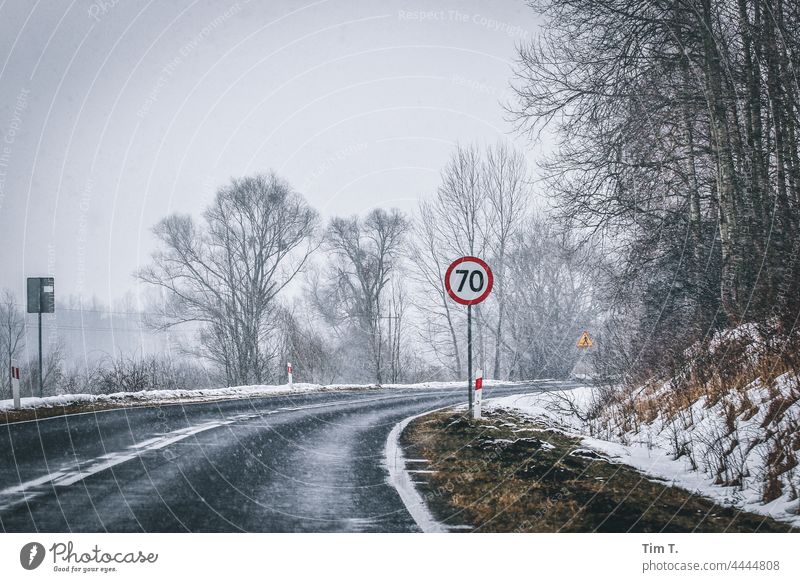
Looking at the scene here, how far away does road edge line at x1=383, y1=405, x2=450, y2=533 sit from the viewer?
144 inches

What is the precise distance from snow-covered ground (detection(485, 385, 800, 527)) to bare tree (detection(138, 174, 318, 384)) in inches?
380

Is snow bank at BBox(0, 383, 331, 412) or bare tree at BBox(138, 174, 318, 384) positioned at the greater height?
bare tree at BBox(138, 174, 318, 384)

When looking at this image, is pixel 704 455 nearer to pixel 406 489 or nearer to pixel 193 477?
pixel 406 489

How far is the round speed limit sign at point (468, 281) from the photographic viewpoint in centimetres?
654

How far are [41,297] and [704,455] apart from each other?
8.92 metres

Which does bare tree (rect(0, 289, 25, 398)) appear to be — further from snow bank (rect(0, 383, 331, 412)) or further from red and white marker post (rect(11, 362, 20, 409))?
red and white marker post (rect(11, 362, 20, 409))

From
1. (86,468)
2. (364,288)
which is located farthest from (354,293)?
(86,468)

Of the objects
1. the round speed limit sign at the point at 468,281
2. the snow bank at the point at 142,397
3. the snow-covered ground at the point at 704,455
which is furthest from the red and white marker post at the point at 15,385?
the snow-covered ground at the point at 704,455

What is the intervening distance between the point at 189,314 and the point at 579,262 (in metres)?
16.1

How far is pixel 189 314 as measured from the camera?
2138 centimetres

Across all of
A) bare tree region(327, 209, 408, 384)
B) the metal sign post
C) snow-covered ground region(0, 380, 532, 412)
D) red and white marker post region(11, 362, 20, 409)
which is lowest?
snow-covered ground region(0, 380, 532, 412)

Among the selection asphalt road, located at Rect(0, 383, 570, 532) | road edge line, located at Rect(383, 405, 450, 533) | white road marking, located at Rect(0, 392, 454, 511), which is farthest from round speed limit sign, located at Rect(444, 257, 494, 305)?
white road marking, located at Rect(0, 392, 454, 511)

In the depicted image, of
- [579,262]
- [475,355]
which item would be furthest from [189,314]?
[579,262]

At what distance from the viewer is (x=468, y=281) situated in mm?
6570
